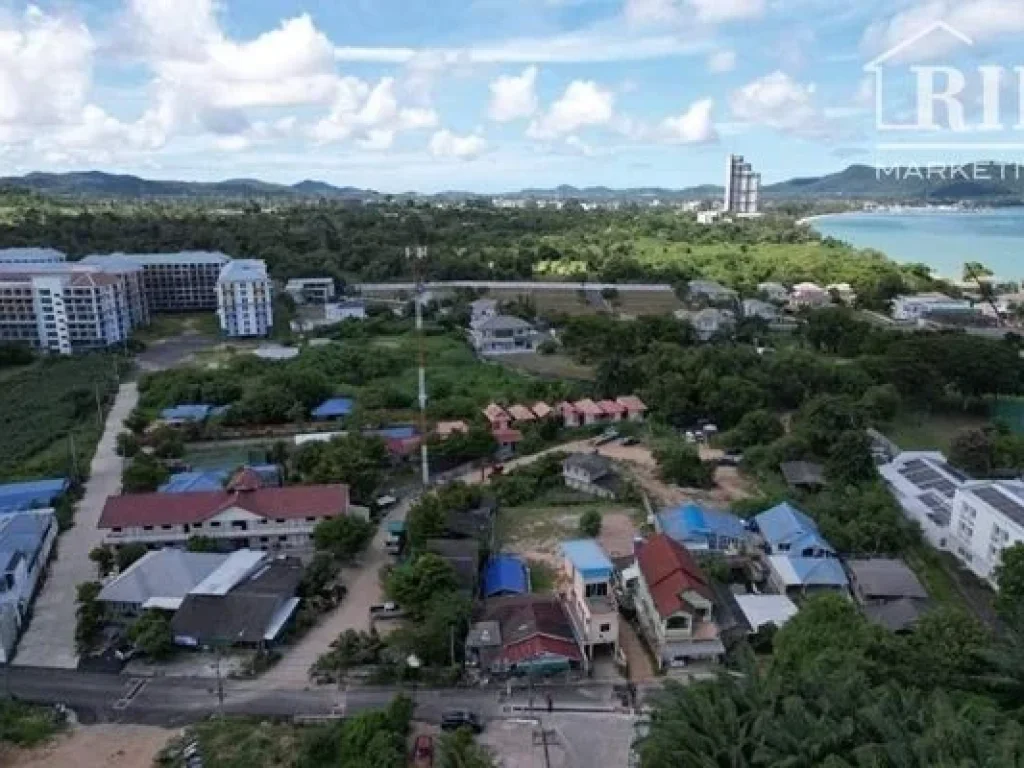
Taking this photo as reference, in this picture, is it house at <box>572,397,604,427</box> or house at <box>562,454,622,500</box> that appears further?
house at <box>572,397,604,427</box>

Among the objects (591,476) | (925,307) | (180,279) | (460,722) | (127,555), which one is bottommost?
(460,722)

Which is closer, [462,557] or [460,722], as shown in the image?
[460,722]

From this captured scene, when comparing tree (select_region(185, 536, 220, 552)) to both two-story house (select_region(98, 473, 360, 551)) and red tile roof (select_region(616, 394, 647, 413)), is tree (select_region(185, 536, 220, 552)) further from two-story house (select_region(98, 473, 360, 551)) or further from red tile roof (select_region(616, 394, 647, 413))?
red tile roof (select_region(616, 394, 647, 413))

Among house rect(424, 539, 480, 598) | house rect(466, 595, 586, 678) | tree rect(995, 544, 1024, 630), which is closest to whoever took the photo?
house rect(466, 595, 586, 678)

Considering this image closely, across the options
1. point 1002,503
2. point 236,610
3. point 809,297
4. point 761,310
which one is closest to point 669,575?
point 1002,503

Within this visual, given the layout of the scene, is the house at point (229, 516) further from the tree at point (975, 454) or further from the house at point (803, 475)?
the tree at point (975, 454)

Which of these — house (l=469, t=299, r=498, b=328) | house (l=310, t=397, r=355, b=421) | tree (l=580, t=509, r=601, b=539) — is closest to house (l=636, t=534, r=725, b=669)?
tree (l=580, t=509, r=601, b=539)

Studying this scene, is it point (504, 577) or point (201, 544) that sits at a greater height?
point (201, 544)

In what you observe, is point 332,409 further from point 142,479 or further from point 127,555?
point 127,555
